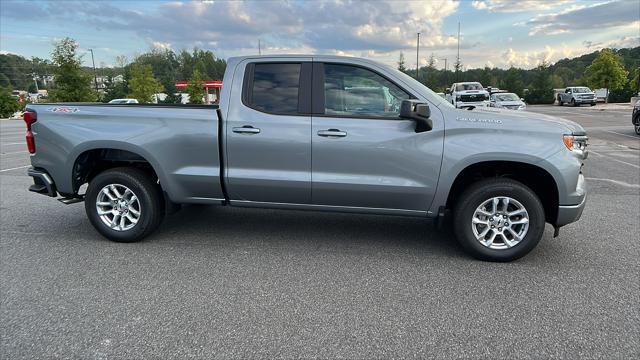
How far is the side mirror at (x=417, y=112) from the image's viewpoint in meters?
3.85

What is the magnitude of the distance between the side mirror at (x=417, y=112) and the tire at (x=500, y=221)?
0.80 m

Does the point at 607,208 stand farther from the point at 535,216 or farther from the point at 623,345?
the point at 623,345

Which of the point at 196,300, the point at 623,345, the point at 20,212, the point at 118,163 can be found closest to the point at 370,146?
the point at 196,300

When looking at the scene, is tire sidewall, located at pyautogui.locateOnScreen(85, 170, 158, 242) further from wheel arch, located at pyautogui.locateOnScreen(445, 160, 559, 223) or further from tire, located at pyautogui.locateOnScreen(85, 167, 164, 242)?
wheel arch, located at pyautogui.locateOnScreen(445, 160, 559, 223)

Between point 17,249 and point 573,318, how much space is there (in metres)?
5.26

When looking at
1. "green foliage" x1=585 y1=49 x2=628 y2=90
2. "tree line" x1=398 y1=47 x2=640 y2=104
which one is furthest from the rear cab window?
"green foliage" x1=585 y1=49 x2=628 y2=90

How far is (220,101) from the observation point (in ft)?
14.3

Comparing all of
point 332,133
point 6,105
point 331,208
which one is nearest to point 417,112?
point 332,133

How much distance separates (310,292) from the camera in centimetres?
356

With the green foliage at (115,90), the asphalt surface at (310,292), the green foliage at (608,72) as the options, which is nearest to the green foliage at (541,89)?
the green foliage at (608,72)

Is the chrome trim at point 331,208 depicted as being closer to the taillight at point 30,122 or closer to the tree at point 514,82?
the taillight at point 30,122

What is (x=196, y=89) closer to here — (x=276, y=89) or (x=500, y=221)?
(x=276, y=89)

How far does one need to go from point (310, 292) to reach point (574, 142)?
2.79 m

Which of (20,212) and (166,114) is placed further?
(20,212)
